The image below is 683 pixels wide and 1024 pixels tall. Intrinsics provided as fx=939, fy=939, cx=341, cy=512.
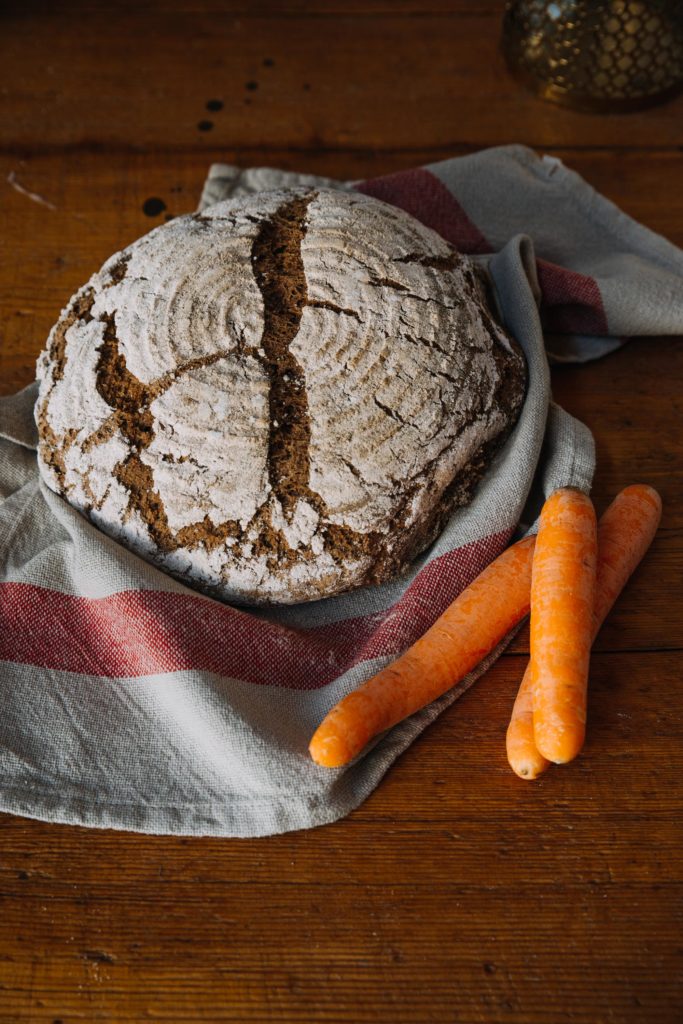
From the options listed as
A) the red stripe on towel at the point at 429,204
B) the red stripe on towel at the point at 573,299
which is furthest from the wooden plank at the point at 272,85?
the red stripe on towel at the point at 573,299

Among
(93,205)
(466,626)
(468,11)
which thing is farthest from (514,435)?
(468,11)

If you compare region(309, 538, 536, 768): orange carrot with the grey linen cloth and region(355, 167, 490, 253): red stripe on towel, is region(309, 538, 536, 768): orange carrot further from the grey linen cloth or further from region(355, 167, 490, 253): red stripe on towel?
region(355, 167, 490, 253): red stripe on towel

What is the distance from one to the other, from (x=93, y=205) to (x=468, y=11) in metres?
1.15

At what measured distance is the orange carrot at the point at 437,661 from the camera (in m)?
1.17

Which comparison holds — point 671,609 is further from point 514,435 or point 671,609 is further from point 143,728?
point 143,728

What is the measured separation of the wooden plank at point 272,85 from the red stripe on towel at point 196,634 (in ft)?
3.98

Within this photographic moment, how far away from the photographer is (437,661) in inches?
49.1

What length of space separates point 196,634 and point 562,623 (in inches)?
19.1

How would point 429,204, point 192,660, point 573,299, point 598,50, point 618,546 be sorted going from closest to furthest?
point 192,660
point 618,546
point 573,299
point 429,204
point 598,50

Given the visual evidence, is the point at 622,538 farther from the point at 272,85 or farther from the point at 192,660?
the point at 272,85

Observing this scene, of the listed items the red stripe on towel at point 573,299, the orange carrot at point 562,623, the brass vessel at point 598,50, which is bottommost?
the orange carrot at point 562,623

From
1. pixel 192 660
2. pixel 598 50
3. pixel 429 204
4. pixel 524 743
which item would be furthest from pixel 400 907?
pixel 598 50

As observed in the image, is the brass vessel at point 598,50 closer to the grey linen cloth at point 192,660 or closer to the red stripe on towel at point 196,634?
the grey linen cloth at point 192,660

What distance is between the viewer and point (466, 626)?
1.28 metres
